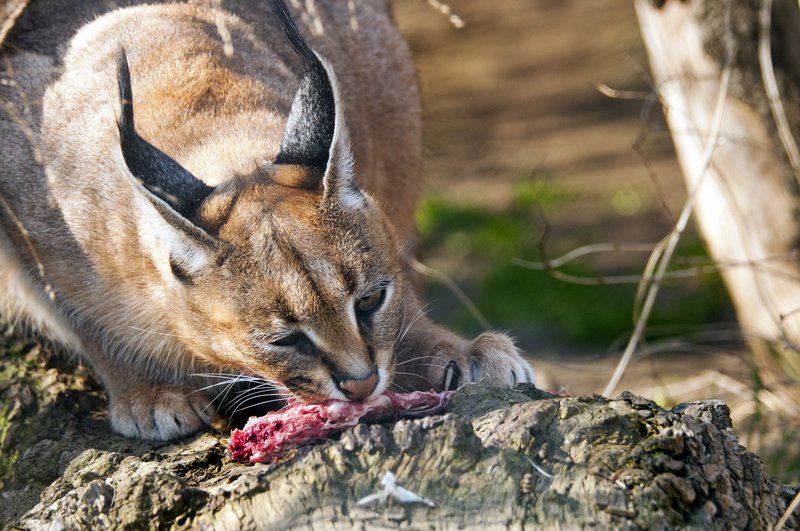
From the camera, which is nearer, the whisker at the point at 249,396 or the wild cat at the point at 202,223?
the wild cat at the point at 202,223

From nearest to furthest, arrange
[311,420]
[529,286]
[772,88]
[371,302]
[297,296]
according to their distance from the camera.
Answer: [311,420] < [297,296] < [371,302] < [772,88] < [529,286]

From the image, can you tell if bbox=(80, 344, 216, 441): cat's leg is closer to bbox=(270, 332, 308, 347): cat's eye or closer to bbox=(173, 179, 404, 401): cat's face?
bbox=(173, 179, 404, 401): cat's face

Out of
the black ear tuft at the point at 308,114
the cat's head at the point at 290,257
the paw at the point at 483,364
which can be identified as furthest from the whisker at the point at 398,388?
the black ear tuft at the point at 308,114

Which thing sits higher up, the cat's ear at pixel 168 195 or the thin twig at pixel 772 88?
the cat's ear at pixel 168 195

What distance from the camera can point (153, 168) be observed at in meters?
3.88

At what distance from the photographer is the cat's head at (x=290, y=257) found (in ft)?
12.5

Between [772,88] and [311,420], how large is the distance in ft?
12.8

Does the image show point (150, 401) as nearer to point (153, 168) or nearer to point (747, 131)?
point (153, 168)

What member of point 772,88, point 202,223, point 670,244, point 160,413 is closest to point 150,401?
point 160,413

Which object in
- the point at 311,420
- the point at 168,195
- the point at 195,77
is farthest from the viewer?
the point at 195,77

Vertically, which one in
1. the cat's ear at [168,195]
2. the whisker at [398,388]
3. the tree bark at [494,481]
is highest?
the cat's ear at [168,195]

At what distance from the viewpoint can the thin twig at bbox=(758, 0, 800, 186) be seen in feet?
19.8

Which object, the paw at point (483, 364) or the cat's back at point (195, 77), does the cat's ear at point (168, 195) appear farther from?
the paw at point (483, 364)

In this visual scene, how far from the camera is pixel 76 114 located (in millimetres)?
4863
